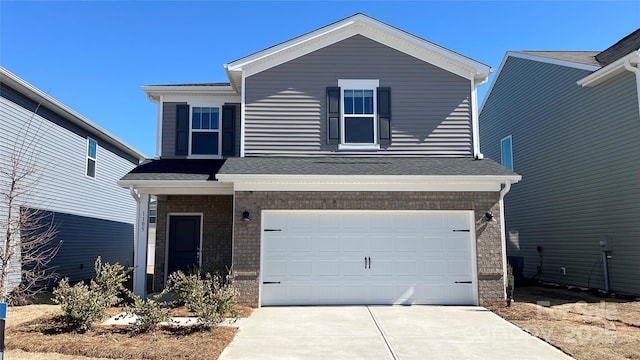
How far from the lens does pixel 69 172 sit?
49.0 ft

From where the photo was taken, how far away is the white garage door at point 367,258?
1060 cm

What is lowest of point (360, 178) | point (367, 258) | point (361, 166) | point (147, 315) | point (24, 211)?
point (147, 315)

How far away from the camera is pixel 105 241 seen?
18094 mm

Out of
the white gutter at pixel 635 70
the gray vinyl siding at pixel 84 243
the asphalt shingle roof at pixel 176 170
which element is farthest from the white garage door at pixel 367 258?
the gray vinyl siding at pixel 84 243

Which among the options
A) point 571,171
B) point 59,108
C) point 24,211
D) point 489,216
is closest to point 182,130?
point 59,108

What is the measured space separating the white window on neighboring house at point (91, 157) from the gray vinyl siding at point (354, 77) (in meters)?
7.52

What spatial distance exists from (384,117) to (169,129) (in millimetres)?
6002

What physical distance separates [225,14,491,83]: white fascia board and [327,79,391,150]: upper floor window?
121 centimetres

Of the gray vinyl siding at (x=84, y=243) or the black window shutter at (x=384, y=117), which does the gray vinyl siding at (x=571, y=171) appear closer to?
the black window shutter at (x=384, y=117)

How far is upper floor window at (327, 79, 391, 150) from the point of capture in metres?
12.0

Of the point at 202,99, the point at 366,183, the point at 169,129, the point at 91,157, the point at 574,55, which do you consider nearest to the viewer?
the point at 366,183

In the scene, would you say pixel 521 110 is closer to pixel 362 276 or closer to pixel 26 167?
pixel 362 276

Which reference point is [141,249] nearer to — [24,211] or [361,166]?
[24,211]

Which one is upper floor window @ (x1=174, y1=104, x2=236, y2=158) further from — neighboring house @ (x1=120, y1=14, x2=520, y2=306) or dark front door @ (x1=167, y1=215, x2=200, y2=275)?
dark front door @ (x1=167, y1=215, x2=200, y2=275)
